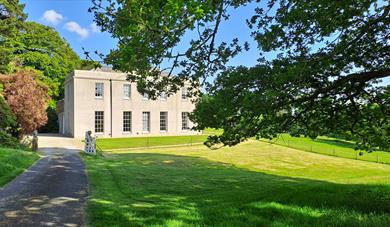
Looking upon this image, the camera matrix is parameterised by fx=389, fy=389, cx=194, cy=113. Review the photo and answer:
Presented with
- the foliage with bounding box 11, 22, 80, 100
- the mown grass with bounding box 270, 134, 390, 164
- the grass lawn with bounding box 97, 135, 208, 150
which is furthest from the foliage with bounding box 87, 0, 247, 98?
the foliage with bounding box 11, 22, 80, 100

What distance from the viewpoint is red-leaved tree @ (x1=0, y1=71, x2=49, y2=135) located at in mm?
28594

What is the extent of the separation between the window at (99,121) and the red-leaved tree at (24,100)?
38.7 feet

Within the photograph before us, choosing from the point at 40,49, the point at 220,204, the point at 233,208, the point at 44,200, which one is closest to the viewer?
the point at 233,208

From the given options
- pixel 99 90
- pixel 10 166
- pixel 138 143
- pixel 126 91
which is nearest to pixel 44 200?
pixel 10 166

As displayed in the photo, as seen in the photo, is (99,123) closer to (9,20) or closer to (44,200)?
(9,20)

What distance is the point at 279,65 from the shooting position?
7488 millimetres

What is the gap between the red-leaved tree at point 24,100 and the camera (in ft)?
93.8

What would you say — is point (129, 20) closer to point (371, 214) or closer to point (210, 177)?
point (371, 214)

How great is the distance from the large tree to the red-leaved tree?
23.0m

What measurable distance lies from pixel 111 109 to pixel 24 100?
49.2ft

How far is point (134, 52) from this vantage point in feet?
18.0

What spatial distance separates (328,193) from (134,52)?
6.34 m

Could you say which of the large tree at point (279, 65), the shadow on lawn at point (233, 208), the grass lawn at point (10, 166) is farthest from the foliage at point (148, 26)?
the grass lawn at point (10, 166)

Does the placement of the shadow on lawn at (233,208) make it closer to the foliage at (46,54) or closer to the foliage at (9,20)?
the foliage at (9,20)
